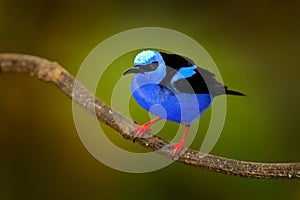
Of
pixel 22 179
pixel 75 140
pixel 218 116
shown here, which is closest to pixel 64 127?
pixel 75 140

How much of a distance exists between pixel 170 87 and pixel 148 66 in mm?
78

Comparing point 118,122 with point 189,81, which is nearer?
point 118,122

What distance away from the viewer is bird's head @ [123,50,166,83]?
Result: 90 cm

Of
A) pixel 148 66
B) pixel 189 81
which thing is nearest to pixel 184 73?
pixel 189 81

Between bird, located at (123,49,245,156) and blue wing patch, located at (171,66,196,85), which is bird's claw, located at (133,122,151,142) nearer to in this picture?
bird, located at (123,49,245,156)

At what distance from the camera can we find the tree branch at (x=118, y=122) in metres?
0.78

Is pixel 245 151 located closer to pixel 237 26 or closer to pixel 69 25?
pixel 237 26

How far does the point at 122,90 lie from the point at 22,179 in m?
0.61

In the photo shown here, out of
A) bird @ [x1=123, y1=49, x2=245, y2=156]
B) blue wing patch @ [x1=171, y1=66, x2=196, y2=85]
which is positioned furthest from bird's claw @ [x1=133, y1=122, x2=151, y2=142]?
blue wing patch @ [x1=171, y1=66, x2=196, y2=85]

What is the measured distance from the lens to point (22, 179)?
187cm

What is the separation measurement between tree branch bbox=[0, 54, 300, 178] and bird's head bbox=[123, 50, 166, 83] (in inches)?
3.1

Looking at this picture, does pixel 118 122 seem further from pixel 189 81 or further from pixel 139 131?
pixel 189 81

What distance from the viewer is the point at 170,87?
957 millimetres

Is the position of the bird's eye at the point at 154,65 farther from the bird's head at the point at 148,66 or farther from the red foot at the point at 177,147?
the red foot at the point at 177,147
